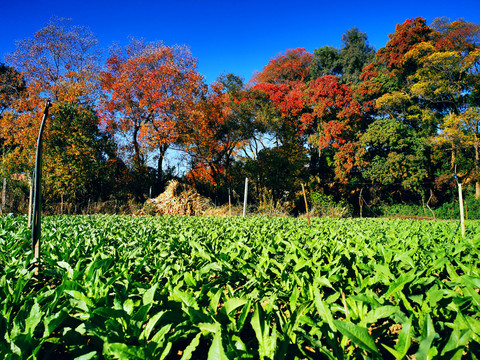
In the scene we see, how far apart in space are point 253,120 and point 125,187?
812 centimetres

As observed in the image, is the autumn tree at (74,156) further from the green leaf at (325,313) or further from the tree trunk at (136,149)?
the green leaf at (325,313)

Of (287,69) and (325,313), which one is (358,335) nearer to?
(325,313)

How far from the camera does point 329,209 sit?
14.9m

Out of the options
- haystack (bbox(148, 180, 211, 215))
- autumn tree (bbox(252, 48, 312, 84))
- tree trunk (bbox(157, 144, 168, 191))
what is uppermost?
autumn tree (bbox(252, 48, 312, 84))

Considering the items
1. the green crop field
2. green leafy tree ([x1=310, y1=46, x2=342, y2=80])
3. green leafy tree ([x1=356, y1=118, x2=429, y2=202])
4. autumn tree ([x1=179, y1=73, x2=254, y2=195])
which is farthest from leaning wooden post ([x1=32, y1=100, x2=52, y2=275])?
green leafy tree ([x1=310, y1=46, x2=342, y2=80])

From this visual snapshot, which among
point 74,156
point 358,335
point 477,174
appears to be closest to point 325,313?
point 358,335

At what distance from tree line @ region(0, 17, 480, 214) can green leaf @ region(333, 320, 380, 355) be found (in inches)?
486

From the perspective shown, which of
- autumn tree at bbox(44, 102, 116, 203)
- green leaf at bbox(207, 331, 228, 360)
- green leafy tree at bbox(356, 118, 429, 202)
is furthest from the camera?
green leafy tree at bbox(356, 118, 429, 202)

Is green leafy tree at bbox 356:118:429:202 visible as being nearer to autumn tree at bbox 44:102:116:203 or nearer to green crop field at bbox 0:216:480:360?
autumn tree at bbox 44:102:116:203

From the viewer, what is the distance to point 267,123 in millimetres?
15602

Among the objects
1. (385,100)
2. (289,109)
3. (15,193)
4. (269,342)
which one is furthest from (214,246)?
(385,100)

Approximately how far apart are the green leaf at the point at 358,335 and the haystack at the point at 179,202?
12562 millimetres

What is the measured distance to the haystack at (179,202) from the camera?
13.2 metres

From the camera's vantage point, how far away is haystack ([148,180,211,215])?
43.3 feet
